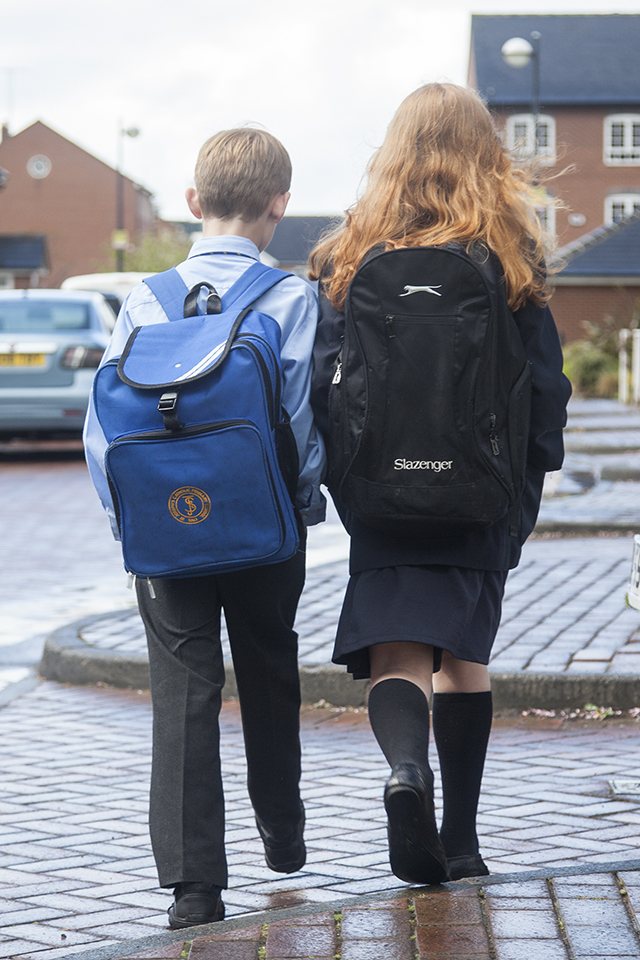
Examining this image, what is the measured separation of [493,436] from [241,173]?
31.4 inches

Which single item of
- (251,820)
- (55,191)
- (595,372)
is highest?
(55,191)

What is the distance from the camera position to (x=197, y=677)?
274 cm

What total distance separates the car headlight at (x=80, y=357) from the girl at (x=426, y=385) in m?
11.9

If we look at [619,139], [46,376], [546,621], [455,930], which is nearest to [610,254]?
[619,139]

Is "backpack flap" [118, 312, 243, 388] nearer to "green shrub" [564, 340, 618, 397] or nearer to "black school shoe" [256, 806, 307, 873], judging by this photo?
"black school shoe" [256, 806, 307, 873]

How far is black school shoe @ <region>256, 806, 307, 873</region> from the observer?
3.00m

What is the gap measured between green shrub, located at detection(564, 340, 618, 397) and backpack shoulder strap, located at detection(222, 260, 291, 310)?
90.4ft

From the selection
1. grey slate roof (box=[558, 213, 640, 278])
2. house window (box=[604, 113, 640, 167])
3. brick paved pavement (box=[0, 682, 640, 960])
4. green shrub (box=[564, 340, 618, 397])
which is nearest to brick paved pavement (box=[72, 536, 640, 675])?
brick paved pavement (box=[0, 682, 640, 960])

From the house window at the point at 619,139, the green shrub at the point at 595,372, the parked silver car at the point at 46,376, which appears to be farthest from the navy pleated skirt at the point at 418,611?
the house window at the point at 619,139

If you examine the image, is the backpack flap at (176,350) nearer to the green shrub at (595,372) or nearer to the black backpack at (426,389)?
A: the black backpack at (426,389)

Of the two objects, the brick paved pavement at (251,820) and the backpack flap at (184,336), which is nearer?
the backpack flap at (184,336)

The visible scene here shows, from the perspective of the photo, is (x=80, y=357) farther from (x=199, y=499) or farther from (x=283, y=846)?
(x=199, y=499)

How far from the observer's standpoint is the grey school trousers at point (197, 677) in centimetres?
270

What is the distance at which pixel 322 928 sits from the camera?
8.42ft
